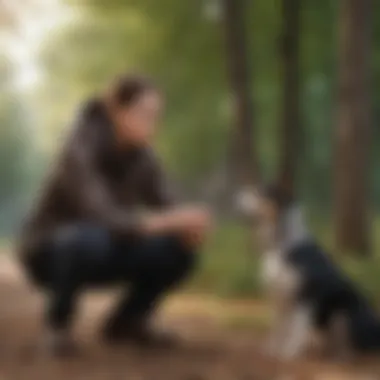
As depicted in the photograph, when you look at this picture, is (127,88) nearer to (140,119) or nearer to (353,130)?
(140,119)

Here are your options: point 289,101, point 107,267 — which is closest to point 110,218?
point 107,267

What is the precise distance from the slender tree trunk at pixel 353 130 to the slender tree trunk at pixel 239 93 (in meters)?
0.14

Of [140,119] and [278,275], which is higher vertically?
[140,119]

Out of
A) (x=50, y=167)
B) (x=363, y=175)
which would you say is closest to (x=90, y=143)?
(x=50, y=167)

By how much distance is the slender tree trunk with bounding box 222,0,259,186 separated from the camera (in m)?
1.32

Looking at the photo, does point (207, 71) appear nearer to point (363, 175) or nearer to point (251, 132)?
point (251, 132)

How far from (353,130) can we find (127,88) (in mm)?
369

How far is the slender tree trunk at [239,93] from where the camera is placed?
52.1 inches

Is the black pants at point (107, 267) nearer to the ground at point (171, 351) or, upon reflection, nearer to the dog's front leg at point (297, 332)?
the ground at point (171, 351)

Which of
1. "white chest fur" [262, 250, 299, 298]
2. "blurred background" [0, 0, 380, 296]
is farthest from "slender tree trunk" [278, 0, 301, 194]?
"white chest fur" [262, 250, 299, 298]

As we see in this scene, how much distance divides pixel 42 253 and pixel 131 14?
0.40m

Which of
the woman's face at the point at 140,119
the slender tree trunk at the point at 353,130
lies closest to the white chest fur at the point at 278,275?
the slender tree trunk at the point at 353,130

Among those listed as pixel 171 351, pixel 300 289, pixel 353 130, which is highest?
pixel 353 130

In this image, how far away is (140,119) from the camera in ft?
4.39
